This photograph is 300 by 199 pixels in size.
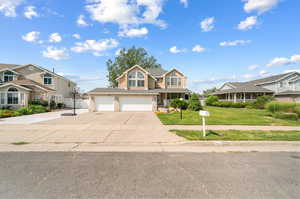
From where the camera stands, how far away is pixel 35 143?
5.48 m

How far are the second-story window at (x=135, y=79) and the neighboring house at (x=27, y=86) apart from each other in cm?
1295

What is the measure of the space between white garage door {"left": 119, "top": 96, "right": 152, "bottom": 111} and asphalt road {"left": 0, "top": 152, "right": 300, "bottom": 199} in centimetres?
1428

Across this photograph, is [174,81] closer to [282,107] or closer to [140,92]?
[140,92]

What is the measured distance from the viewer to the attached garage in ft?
60.7

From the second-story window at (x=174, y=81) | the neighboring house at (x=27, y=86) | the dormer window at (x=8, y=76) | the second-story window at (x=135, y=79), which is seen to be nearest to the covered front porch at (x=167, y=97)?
the second-story window at (x=174, y=81)

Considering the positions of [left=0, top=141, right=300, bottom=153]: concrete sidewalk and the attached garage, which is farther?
the attached garage

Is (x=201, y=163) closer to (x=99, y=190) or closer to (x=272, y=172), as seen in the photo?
(x=272, y=172)

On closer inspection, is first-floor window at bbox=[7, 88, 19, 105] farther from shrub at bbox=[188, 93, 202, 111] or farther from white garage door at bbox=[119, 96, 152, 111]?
shrub at bbox=[188, 93, 202, 111]

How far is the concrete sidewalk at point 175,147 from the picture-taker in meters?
4.92

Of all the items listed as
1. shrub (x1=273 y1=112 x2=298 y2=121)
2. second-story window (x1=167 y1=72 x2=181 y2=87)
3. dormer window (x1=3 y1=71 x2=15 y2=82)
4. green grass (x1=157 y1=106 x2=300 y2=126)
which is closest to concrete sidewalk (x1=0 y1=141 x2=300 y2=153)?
green grass (x1=157 y1=106 x2=300 y2=126)

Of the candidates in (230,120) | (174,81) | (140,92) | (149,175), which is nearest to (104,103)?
(140,92)

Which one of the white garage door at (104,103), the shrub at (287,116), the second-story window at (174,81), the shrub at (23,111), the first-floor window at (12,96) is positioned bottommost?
the shrub at (287,116)

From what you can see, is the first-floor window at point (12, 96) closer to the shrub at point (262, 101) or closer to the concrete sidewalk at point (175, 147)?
the concrete sidewalk at point (175, 147)

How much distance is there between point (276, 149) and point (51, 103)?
2645 centimetres
